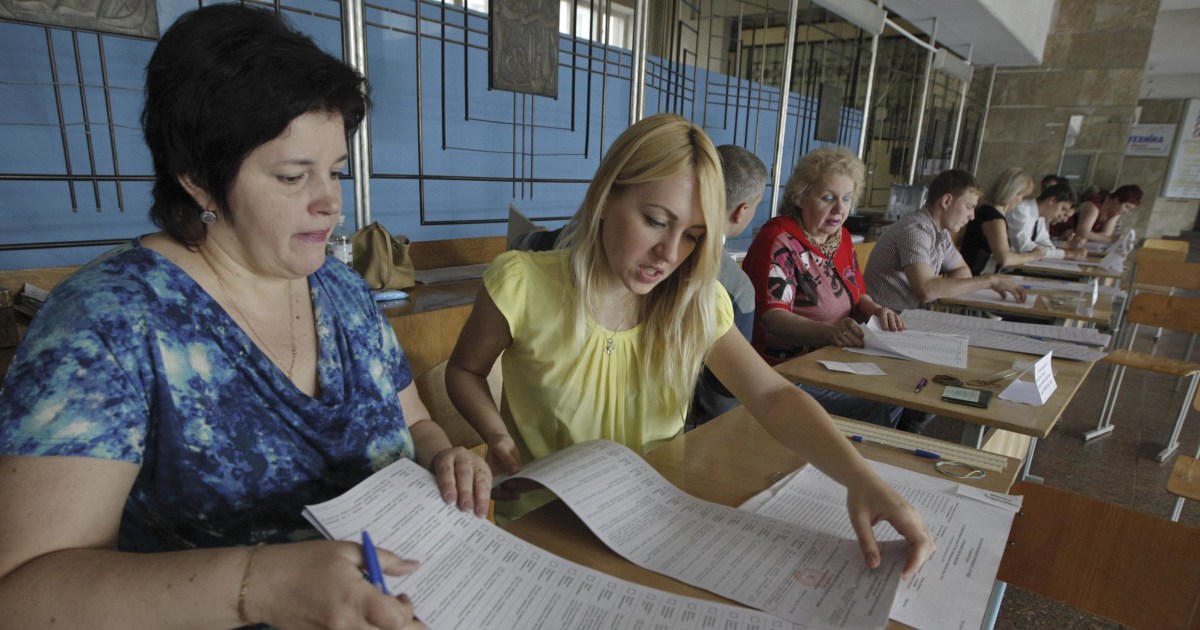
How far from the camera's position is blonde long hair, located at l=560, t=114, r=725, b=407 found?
1.14m

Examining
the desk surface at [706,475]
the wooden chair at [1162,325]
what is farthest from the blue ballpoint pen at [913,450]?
the wooden chair at [1162,325]

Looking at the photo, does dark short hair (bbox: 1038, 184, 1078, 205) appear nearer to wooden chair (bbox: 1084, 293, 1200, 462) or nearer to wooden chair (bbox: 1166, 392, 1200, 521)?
wooden chair (bbox: 1084, 293, 1200, 462)

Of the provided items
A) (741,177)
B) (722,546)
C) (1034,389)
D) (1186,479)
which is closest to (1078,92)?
(1186,479)

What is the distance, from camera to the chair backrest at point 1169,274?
4207 mm

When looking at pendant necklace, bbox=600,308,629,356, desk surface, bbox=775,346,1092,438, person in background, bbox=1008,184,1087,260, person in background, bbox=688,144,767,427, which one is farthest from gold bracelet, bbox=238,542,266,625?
person in background, bbox=1008,184,1087,260

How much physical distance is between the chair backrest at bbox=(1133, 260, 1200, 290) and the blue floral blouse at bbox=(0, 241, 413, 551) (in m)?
5.18

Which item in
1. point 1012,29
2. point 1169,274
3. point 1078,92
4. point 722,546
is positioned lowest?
point 1169,274

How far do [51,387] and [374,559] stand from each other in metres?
0.39

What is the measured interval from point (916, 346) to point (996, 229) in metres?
3.16

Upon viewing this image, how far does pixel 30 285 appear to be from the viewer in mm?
1663

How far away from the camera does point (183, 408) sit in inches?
30.0

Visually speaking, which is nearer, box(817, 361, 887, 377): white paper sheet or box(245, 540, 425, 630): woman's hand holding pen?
box(245, 540, 425, 630): woman's hand holding pen

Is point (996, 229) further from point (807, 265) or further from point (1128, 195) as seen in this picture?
point (1128, 195)

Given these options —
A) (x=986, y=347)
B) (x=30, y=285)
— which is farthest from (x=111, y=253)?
(x=986, y=347)
